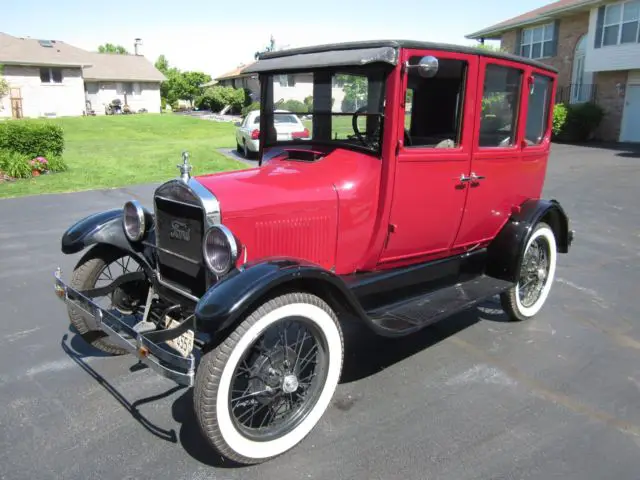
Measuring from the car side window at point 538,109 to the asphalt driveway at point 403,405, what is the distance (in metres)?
1.57

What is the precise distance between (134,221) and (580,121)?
2067 cm

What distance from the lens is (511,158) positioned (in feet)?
13.3

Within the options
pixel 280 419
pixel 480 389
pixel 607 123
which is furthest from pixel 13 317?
pixel 607 123

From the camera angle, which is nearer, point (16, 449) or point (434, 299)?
point (16, 449)

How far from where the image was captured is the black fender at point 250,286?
2328 millimetres

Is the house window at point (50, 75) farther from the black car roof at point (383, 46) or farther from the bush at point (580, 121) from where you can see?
the black car roof at point (383, 46)

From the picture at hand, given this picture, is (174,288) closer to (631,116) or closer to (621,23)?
(631,116)

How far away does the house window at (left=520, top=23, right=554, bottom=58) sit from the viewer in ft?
78.5

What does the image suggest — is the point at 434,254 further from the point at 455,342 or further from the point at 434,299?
the point at 455,342

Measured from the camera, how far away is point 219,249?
2.72m

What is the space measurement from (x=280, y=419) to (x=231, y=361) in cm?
57

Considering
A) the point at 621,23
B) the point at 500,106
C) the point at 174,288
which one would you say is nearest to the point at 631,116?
the point at 621,23

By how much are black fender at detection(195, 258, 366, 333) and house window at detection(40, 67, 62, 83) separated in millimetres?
40821

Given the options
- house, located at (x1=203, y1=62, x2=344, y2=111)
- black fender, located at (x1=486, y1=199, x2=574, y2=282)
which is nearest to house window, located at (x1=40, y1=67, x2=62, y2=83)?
house, located at (x1=203, y1=62, x2=344, y2=111)
